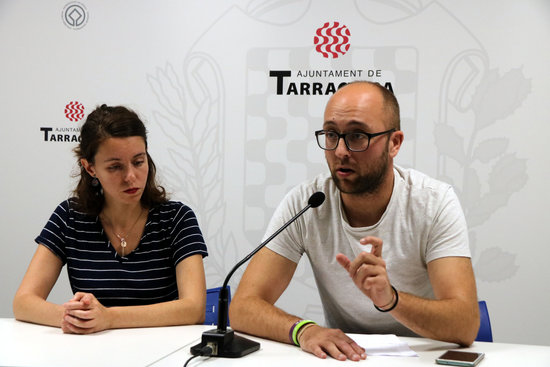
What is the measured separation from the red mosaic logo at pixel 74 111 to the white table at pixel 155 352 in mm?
1990

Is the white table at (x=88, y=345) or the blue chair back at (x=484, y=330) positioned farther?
the blue chair back at (x=484, y=330)

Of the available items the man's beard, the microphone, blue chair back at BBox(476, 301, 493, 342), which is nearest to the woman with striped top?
the microphone

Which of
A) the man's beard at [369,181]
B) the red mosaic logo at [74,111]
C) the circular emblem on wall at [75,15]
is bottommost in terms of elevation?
the man's beard at [369,181]

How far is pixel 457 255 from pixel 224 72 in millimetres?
2010

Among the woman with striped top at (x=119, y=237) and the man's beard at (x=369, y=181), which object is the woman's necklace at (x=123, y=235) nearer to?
the woman with striped top at (x=119, y=237)

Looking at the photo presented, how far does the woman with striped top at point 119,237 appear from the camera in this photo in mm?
2109

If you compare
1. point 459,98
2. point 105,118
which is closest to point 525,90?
point 459,98

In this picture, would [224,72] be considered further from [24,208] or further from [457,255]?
[457,255]

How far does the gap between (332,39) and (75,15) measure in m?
1.56

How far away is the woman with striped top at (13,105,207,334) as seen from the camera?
211 cm

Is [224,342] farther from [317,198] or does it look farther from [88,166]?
[88,166]

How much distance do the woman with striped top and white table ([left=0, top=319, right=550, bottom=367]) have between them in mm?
302

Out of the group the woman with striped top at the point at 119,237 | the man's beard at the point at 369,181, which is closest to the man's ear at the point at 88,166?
the woman with striped top at the point at 119,237

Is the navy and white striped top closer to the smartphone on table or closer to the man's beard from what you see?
the man's beard
